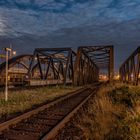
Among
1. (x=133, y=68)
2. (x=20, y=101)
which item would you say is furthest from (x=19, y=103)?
(x=133, y=68)

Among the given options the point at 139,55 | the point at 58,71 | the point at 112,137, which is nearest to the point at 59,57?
the point at 58,71

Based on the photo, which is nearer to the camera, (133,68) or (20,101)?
(20,101)

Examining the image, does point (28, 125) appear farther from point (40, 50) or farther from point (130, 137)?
point (40, 50)

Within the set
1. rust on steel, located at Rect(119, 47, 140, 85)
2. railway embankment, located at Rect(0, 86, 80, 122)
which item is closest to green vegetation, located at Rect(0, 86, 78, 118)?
railway embankment, located at Rect(0, 86, 80, 122)

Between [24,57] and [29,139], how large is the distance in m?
68.6

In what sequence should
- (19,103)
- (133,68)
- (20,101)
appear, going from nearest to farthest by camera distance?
(19,103) → (20,101) → (133,68)

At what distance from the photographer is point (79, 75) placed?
1885 inches

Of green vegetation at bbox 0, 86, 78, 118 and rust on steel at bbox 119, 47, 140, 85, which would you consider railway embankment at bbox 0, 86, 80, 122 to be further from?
rust on steel at bbox 119, 47, 140, 85

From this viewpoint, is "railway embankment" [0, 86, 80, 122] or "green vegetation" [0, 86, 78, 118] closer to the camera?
"railway embankment" [0, 86, 80, 122]

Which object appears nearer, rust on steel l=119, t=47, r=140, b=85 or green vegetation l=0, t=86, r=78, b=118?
green vegetation l=0, t=86, r=78, b=118

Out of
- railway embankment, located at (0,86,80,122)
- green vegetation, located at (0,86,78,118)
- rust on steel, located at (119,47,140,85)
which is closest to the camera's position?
railway embankment, located at (0,86,80,122)

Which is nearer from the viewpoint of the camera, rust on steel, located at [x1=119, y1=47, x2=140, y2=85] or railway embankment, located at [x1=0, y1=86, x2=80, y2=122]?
railway embankment, located at [x1=0, y1=86, x2=80, y2=122]

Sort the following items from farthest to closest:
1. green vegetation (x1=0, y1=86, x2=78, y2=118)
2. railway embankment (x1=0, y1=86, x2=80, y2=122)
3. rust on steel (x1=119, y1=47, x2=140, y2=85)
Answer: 1. rust on steel (x1=119, y1=47, x2=140, y2=85)
2. green vegetation (x1=0, y1=86, x2=78, y2=118)
3. railway embankment (x1=0, y1=86, x2=80, y2=122)

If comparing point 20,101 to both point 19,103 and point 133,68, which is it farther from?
point 133,68
